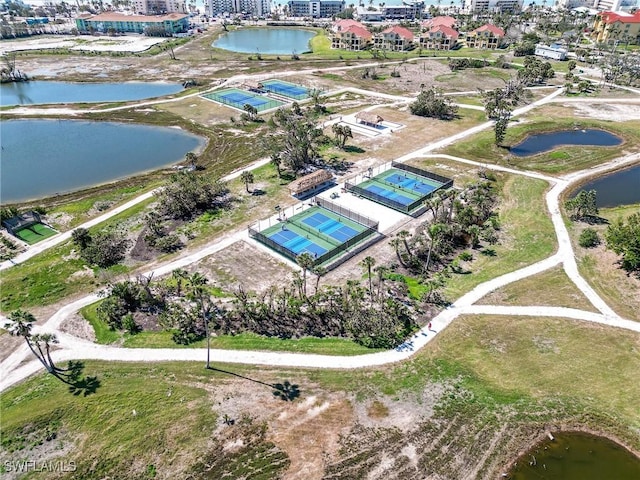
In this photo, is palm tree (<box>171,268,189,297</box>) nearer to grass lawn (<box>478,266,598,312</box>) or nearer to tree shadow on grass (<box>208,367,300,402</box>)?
tree shadow on grass (<box>208,367,300,402</box>)

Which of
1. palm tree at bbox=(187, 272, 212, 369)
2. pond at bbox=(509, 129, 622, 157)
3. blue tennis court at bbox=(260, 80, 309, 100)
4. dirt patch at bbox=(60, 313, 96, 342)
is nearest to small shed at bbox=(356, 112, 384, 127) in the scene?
blue tennis court at bbox=(260, 80, 309, 100)

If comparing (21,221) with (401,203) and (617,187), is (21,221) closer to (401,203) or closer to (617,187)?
(401,203)

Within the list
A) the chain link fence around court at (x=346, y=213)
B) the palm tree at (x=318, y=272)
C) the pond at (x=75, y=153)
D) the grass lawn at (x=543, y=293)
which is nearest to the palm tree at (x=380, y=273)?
the palm tree at (x=318, y=272)

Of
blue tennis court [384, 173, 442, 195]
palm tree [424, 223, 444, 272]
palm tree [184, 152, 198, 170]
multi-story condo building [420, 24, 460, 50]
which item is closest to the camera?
palm tree [424, 223, 444, 272]

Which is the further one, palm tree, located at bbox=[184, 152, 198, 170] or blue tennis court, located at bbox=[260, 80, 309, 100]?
blue tennis court, located at bbox=[260, 80, 309, 100]

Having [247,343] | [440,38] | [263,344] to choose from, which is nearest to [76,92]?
[247,343]

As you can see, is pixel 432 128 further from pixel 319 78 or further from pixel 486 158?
pixel 319 78

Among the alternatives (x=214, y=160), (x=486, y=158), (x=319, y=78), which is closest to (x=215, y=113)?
(x=214, y=160)

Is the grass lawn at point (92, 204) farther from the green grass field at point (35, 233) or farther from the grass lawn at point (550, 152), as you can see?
the grass lawn at point (550, 152)
